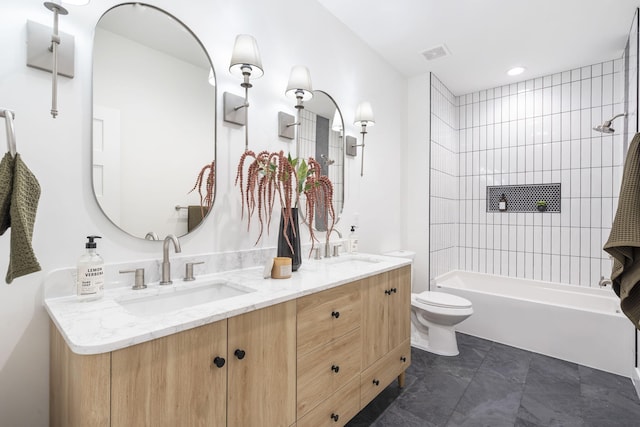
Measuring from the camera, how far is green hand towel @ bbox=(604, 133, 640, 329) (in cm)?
115

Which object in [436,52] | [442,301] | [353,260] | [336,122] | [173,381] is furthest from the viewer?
[436,52]

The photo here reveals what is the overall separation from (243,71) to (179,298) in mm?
1099

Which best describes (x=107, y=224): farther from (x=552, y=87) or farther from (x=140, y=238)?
(x=552, y=87)

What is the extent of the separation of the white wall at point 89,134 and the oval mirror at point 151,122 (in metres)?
0.04

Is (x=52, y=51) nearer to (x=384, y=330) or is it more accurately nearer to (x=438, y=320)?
(x=384, y=330)

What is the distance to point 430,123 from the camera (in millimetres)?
3133

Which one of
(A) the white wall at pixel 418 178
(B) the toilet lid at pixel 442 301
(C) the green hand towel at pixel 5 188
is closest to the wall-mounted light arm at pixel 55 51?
(C) the green hand towel at pixel 5 188

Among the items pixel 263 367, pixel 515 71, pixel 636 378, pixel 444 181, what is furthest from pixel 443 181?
pixel 263 367

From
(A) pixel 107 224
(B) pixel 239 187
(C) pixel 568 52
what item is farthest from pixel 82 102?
(C) pixel 568 52

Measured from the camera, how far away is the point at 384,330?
178 centimetres

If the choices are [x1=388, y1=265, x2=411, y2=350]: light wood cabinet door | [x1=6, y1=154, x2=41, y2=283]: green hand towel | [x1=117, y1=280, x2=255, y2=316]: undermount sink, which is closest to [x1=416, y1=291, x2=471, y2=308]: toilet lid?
[x1=388, y1=265, x2=411, y2=350]: light wood cabinet door

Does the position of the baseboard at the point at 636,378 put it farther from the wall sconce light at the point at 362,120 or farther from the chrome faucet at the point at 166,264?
the chrome faucet at the point at 166,264

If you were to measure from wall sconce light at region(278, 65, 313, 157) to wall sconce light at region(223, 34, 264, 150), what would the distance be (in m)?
0.25

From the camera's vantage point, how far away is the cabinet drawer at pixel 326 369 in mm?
1260
